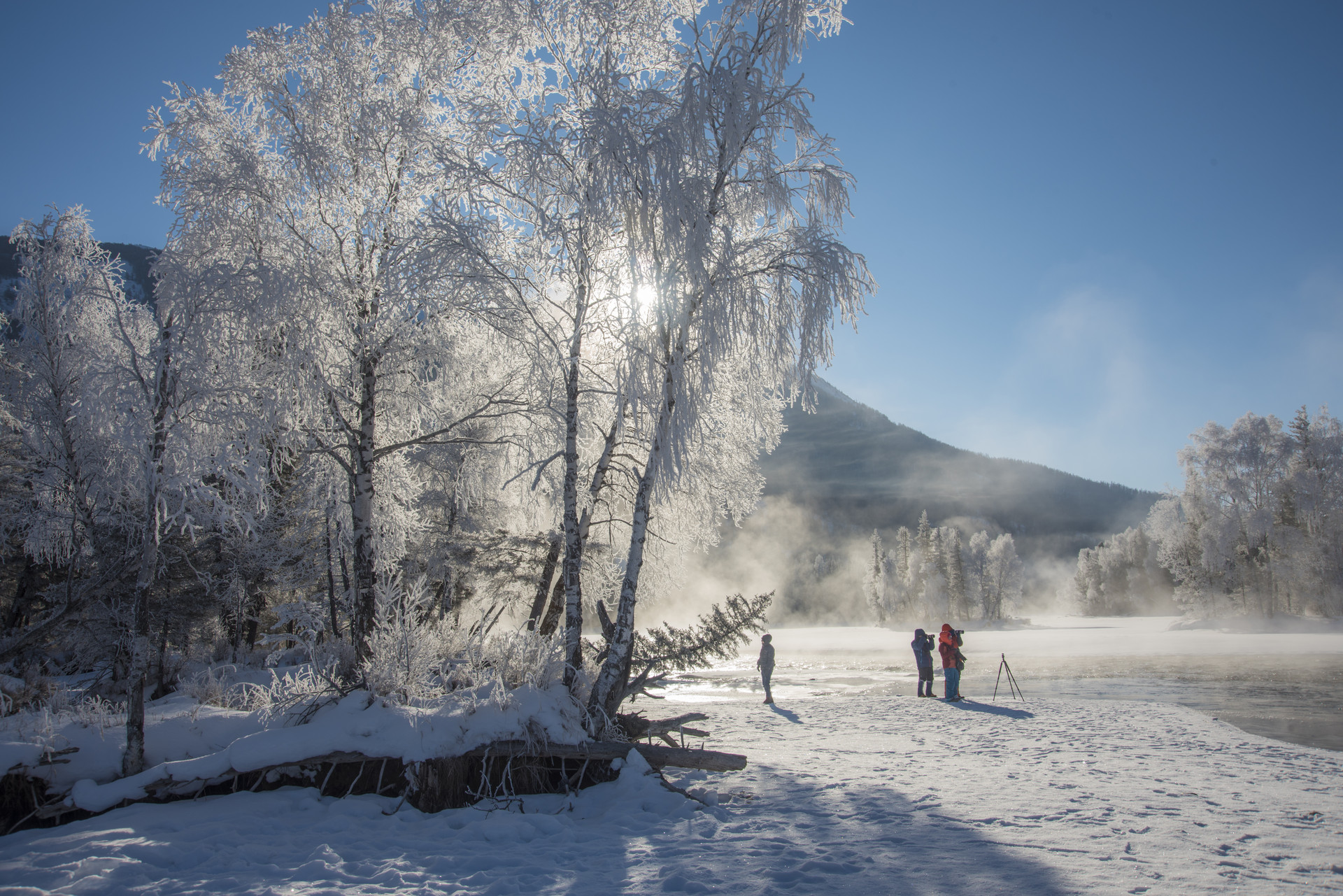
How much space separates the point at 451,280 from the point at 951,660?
12616mm

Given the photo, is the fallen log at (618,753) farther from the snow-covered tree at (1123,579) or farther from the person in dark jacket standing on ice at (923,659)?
the snow-covered tree at (1123,579)

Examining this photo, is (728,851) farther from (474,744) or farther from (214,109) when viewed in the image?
(214,109)

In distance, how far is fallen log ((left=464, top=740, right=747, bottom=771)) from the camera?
6148mm

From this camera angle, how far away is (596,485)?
10398 mm

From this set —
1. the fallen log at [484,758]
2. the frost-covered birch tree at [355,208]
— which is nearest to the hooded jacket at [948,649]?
the fallen log at [484,758]

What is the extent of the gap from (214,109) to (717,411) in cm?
873

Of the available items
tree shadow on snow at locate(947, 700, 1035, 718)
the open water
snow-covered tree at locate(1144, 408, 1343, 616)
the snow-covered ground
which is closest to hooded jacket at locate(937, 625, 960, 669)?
tree shadow on snow at locate(947, 700, 1035, 718)

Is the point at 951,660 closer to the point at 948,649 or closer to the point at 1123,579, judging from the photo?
the point at 948,649

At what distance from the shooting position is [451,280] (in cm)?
796

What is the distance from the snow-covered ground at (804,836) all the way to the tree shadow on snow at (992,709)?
11.0ft

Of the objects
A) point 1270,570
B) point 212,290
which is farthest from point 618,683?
point 1270,570

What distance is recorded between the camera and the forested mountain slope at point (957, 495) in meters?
152

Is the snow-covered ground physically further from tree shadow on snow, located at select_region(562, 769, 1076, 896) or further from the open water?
the open water

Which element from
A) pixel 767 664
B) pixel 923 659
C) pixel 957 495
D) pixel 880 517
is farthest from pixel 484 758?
pixel 957 495
